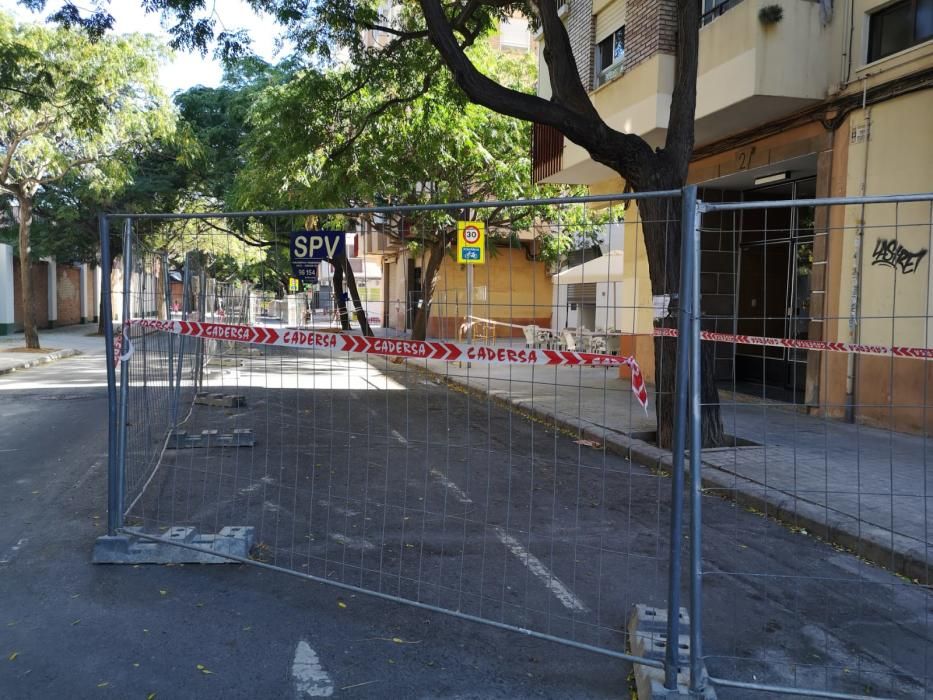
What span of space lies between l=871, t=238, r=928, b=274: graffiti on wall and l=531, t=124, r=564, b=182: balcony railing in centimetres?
687

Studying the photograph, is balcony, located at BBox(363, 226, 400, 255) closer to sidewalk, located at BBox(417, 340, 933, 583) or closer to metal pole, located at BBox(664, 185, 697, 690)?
sidewalk, located at BBox(417, 340, 933, 583)

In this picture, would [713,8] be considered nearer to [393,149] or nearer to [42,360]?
[393,149]

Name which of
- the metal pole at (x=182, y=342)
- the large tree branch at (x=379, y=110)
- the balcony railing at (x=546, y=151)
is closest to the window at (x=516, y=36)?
the balcony railing at (x=546, y=151)

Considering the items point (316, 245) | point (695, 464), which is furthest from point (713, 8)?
point (695, 464)

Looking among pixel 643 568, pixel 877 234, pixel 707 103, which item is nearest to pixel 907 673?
pixel 643 568

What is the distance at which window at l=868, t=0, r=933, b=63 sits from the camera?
8633 millimetres

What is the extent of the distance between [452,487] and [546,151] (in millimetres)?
10866

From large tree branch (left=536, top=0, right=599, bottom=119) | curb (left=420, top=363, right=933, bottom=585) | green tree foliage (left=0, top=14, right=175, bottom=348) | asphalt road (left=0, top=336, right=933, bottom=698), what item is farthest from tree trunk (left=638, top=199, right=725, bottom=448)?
green tree foliage (left=0, top=14, right=175, bottom=348)

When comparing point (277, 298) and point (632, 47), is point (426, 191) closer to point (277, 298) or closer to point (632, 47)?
point (632, 47)

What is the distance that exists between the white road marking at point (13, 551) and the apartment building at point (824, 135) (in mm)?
6411

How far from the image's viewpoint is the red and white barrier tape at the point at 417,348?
A: 11.6 ft

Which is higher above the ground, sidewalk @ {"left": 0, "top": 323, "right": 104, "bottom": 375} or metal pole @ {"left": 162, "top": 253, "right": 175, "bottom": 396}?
metal pole @ {"left": 162, "top": 253, "right": 175, "bottom": 396}

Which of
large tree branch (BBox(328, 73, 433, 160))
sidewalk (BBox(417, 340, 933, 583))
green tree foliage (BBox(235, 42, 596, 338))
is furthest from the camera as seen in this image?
green tree foliage (BBox(235, 42, 596, 338))

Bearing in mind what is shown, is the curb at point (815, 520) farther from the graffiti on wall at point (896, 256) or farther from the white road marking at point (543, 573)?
the graffiti on wall at point (896, 256)
